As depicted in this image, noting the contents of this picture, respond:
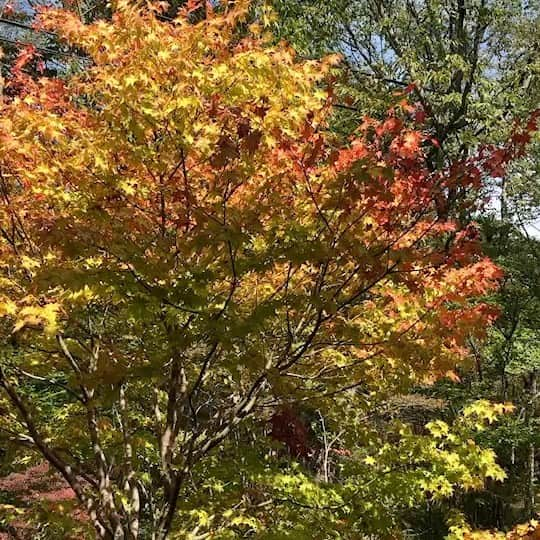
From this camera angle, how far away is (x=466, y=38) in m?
9.50

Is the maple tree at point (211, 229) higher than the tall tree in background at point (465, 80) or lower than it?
lower

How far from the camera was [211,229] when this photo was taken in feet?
9.45

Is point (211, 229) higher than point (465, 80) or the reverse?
the reverse

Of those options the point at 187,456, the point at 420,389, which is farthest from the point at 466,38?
the point at 187,456

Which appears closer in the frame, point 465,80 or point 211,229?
point 211,229

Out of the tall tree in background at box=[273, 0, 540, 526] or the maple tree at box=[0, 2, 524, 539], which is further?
the tall tree in background at box=[273, 0, 540, 526]

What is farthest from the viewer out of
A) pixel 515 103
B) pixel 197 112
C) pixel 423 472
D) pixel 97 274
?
pixel 515 103

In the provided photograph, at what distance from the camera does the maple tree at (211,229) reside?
3119 millimetres

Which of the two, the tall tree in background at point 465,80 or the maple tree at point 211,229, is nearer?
the maple tree at point 211,229

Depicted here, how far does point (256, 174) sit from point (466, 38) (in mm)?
7360

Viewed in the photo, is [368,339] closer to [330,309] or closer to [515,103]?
[330,309]

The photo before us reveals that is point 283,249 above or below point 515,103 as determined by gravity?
below

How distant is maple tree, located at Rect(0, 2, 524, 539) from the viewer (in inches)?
123

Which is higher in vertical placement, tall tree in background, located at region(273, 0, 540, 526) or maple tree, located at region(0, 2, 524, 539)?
tall tree in background, located at region(273, 0, 540, 526)
